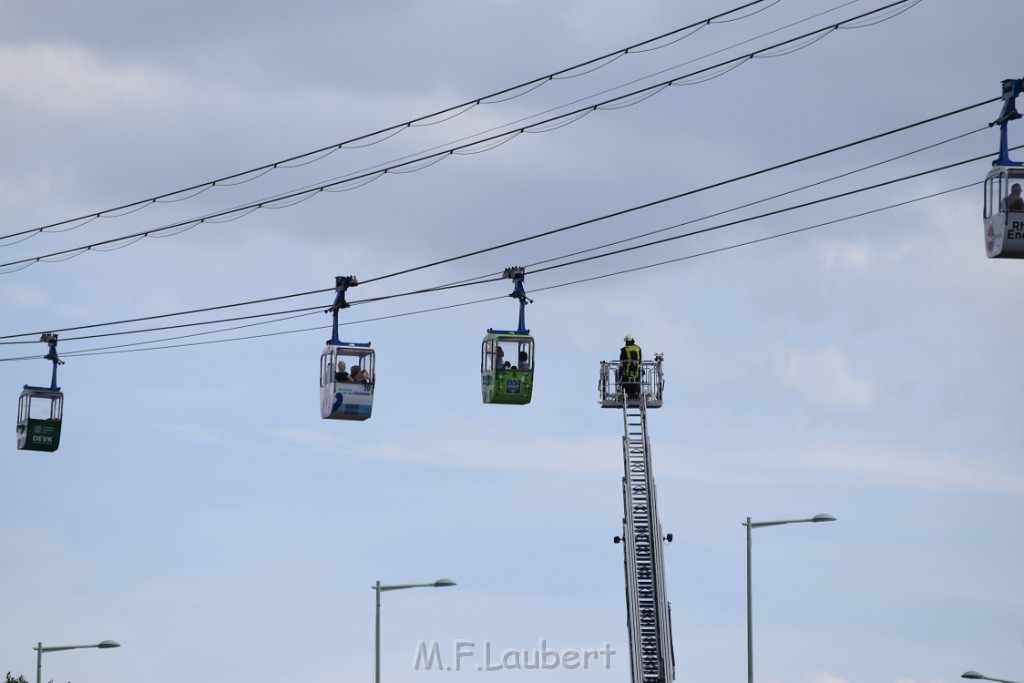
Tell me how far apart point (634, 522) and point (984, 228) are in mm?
42593

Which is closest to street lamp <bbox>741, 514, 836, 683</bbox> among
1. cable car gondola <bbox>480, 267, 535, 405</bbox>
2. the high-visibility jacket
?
cable car gondola <bbox>480, 267, 535, 405</bbox>

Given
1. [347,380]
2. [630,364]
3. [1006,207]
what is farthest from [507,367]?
[630,364]

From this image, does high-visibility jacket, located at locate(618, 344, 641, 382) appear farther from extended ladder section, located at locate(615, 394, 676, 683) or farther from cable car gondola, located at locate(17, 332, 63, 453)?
cable car gondola, located at locate(17, 332, 63, 453)

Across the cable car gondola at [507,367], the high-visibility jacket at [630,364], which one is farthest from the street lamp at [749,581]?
the high-visibility jacket at [630,364]

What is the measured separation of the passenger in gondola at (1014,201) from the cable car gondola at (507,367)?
42.8ft

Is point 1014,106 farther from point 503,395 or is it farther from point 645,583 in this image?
point 645,583

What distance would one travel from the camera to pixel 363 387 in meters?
44.4

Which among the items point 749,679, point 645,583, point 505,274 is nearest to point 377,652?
point 749,679

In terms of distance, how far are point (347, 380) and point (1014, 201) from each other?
636 inches

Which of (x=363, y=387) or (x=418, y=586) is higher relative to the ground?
(x=363, y=387)

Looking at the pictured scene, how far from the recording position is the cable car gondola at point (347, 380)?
44250mm

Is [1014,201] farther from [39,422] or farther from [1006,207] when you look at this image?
[39,422]

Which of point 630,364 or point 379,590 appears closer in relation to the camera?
point 379,590

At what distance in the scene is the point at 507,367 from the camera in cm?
4525
